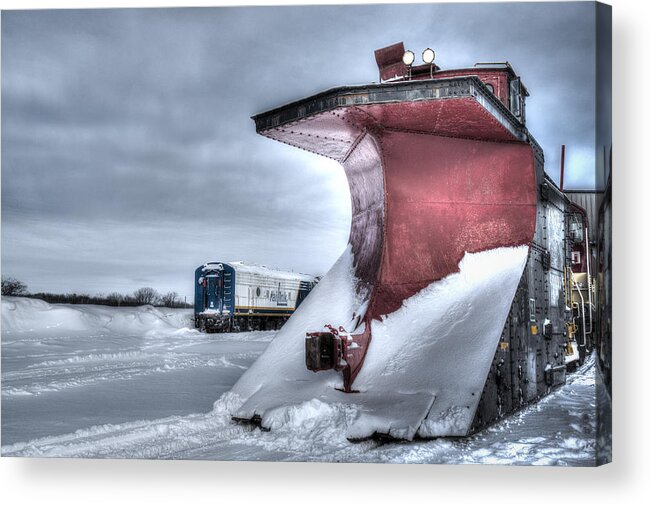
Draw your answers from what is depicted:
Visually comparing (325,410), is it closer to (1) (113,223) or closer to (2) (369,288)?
(2) (369,288)

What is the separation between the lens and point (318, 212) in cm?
679

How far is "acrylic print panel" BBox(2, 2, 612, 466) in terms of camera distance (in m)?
5.48

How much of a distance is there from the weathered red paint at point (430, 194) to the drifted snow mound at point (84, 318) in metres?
2.09

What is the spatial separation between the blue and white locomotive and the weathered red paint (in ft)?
4.98

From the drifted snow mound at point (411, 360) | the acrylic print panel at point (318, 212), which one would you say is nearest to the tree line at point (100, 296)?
the acrylic print panel at point (318, 212)

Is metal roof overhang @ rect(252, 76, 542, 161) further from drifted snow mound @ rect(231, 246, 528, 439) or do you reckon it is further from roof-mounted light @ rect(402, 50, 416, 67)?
drifted snow mound @ rect(231, 246, 528, 439)

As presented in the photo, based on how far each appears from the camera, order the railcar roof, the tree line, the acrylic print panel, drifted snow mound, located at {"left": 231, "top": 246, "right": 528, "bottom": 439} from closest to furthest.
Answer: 1. drifted snow mound, located at {"left": 231, "top": 246, "right": 528, "bottom": 439}
2. the acrylic print panel
3. the tree line
4. the railcar roof

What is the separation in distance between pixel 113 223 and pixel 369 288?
276 cm

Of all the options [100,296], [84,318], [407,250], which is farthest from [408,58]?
[84,318]

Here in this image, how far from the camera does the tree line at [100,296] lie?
6301mm

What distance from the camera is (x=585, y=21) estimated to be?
556 centimetres

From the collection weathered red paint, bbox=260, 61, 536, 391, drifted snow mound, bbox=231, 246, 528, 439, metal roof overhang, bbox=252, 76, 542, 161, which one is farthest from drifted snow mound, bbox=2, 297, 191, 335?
metal roof overhang, bbox=252, 76, 542, 161

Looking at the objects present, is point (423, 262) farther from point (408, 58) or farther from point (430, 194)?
point (408, 58)

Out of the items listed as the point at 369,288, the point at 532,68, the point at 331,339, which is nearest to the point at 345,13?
the point at 532,68
